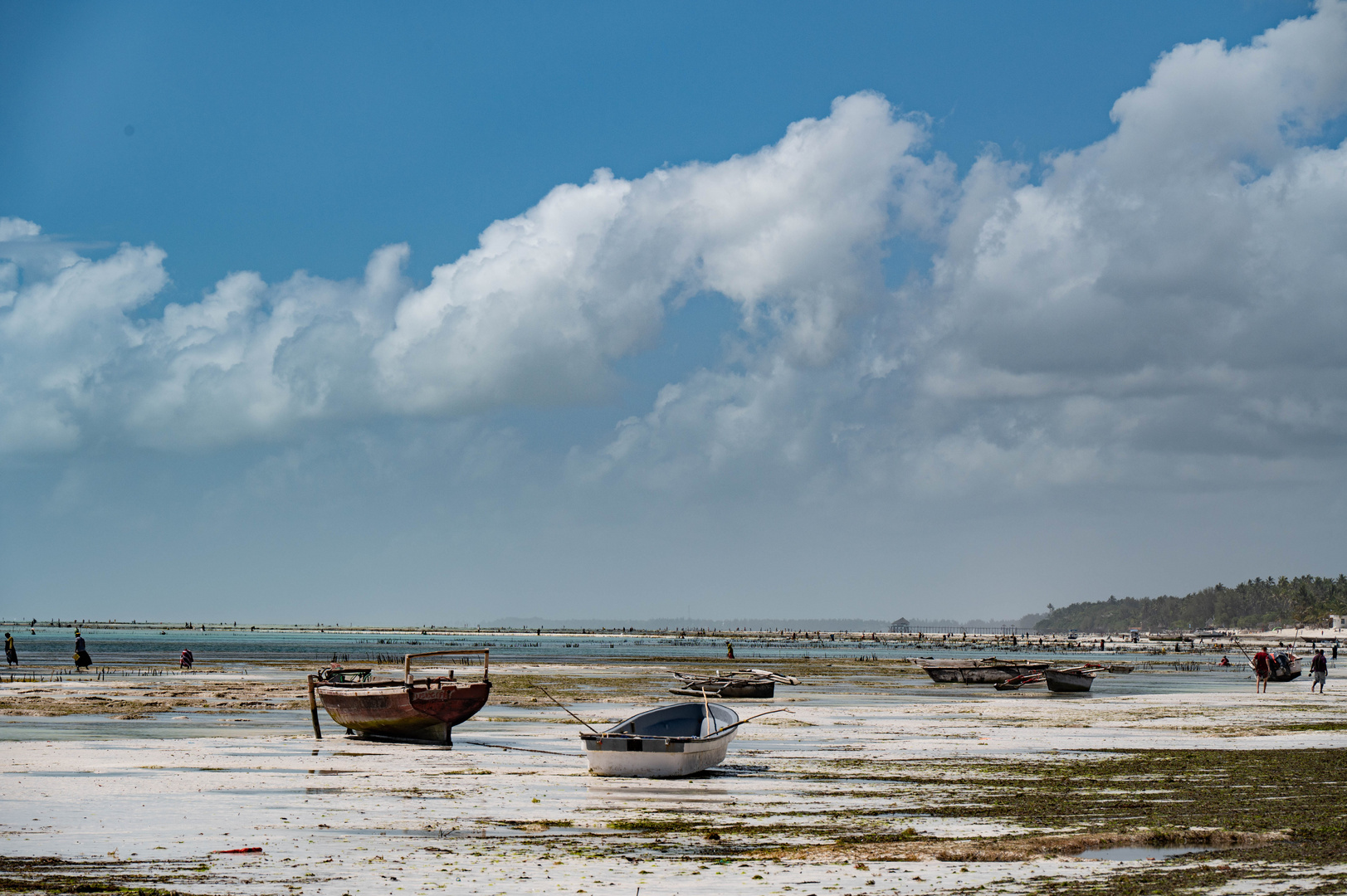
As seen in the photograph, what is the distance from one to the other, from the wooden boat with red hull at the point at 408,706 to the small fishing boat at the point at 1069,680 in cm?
3503

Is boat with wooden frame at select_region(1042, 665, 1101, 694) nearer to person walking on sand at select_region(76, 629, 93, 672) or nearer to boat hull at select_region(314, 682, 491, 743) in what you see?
boat hull at select_region(314, 682, 491, 743)

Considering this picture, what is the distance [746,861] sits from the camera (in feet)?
47.8

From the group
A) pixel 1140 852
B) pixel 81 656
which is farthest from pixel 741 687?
pixel 1140 852

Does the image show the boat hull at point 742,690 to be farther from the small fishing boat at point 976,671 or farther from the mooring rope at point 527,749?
the mooring rope at point 527,749

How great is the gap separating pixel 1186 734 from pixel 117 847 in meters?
27.7

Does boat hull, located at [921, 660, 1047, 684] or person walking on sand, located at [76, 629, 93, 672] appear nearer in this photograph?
person walking on sand, located at [76, 629, 93, 672]

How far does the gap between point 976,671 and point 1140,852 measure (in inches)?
2053

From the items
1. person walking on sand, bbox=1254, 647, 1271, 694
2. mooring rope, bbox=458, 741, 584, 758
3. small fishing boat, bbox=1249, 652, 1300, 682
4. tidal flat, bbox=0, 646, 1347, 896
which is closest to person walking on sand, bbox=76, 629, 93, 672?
tidal flat, bbox=0, 646, 1347, 896

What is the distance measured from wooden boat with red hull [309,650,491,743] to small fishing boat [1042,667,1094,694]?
35.0 m

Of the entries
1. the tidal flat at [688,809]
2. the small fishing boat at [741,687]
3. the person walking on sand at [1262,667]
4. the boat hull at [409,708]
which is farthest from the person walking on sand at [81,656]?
the person walking on sand at [1262,667]

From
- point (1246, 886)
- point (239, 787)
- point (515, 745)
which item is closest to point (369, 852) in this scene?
point (239, 787)

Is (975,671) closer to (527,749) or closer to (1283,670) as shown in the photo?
(1283,670)

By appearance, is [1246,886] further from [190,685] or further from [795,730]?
[190,685]

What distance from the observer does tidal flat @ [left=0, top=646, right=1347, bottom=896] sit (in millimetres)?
13492
